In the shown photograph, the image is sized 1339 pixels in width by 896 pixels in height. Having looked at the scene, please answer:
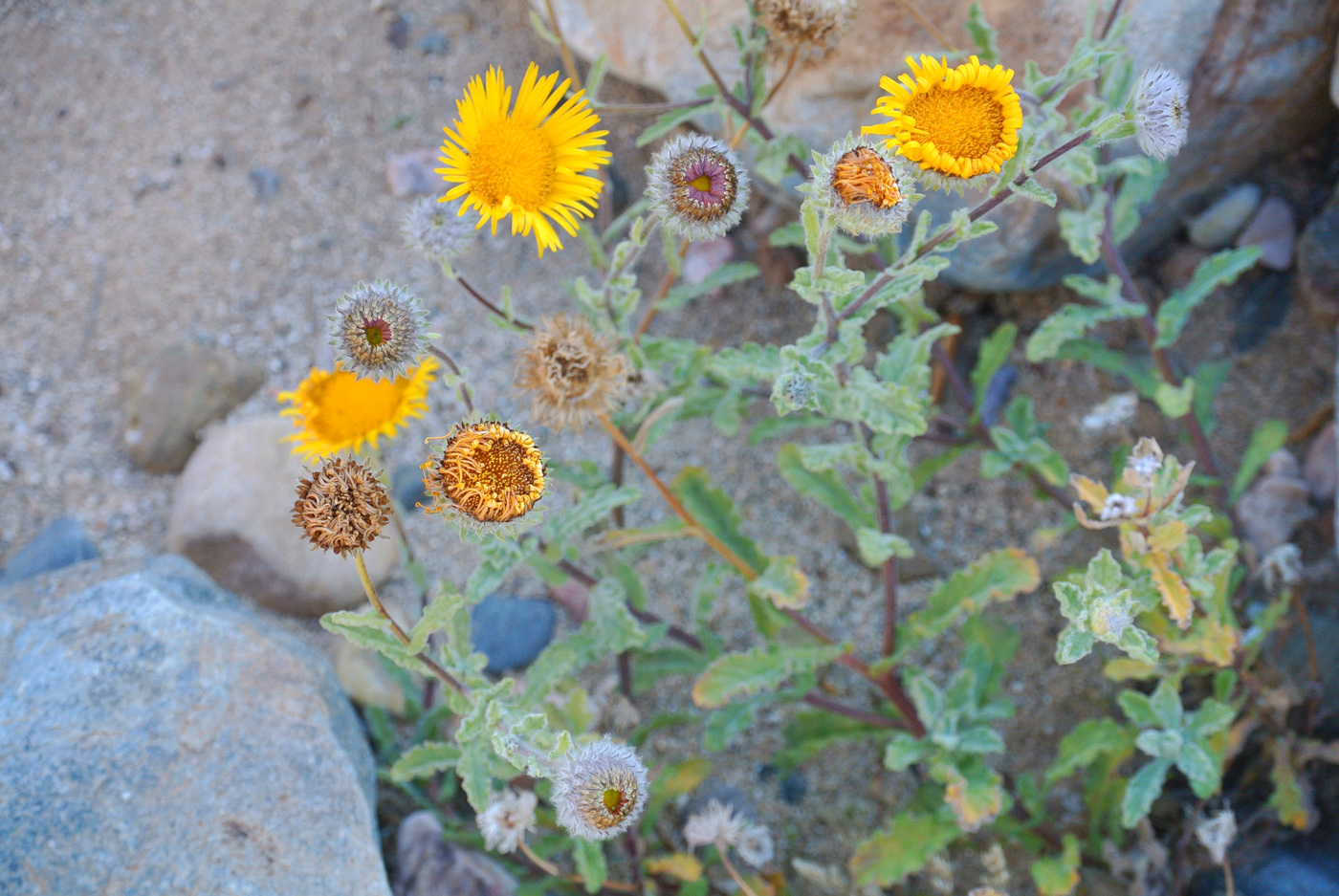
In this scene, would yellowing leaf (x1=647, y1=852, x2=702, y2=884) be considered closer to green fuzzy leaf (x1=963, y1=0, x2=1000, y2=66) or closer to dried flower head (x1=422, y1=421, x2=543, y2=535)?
dried flower head (x1=422, y1=421, x2=543, y2=535)

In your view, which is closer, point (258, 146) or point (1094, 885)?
point (1094, 885)

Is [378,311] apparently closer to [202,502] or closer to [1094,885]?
[202,502]

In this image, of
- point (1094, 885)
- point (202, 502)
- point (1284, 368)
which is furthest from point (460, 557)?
point (1284, 368)

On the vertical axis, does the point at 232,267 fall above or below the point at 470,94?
below

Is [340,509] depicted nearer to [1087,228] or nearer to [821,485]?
[821,485]

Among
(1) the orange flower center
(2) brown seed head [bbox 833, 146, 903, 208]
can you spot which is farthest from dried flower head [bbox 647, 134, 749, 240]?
(1) the orange flower center
